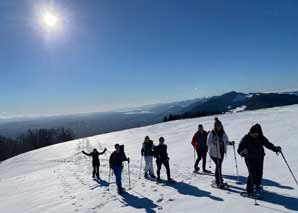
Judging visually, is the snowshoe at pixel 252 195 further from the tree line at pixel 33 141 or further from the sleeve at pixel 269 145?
the tree line at pixel 33 141

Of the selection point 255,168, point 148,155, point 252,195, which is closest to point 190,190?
point 252,195

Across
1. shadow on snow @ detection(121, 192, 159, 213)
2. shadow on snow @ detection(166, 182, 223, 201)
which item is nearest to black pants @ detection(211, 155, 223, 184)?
shadow on snow @ detection(166, 182, 223, 201)

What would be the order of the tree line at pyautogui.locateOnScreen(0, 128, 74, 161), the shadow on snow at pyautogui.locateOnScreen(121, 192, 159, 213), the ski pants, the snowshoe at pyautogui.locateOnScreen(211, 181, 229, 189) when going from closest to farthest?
the shadow on snow at pyautogui.locateOnScreen(121, 192, 159, 213) < the snowshoe at pyautogui.locateOnScreen(211, 181, 229, 189) < the ski pants < the tree line at pyautogui.locateOnScreen(0, 128, 74, 161)

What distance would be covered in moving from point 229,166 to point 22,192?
11660mm

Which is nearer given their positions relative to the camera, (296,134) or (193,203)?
(193,203)

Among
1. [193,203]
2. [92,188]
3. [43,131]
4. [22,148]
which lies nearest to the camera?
[193,203]

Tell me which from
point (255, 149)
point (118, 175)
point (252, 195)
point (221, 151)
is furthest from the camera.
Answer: point (118, 175)

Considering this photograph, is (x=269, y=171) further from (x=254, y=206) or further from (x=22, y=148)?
(x=22, y=148)

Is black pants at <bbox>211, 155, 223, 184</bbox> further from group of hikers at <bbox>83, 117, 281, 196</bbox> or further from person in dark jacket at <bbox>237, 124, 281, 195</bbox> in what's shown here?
person in dark jacket at <bbox>237, 124, 281, 195</bbox>

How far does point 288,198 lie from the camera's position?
838 cm

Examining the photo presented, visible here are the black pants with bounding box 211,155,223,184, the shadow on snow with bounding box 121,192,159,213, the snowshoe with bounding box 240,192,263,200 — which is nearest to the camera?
the snowshoe with bounding box 240,192,263,200

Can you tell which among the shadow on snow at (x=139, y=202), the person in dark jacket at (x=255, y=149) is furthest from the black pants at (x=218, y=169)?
the shadow on snow at (x=139, y=202)

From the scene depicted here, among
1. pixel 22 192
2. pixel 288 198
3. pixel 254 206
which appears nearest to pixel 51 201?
pixel 22 192

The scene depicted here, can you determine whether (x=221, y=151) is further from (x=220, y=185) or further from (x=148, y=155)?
(x=148, y=155)
